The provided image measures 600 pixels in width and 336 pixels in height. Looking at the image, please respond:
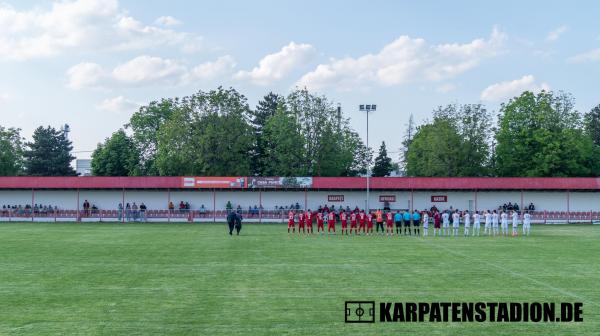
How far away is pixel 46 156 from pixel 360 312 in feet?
287

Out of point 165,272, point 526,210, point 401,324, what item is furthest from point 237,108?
point 401,324

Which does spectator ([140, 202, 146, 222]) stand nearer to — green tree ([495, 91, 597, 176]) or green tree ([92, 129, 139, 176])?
green tree ([92, 129, 139, 176])

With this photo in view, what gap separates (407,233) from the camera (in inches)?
1476

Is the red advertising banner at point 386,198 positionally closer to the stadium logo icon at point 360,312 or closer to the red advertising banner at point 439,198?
A: the red advertising banner at point 439,198

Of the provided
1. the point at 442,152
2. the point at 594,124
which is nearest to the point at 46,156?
the point at 442,152

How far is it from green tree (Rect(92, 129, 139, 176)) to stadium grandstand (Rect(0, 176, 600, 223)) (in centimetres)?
2573

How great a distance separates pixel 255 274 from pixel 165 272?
2.60 metres

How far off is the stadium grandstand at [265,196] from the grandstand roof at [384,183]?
8 cm

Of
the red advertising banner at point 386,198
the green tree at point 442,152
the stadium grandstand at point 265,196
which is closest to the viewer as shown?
the stadium grandstand at point 265,196

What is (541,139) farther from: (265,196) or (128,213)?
(128,213)

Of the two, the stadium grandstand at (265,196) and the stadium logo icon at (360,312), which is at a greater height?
the stadium grandstand at (265,196)

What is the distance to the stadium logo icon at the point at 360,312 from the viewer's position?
11555 millimetres

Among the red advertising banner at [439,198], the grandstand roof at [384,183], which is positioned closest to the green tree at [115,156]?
the grandstand roof at [384,183]

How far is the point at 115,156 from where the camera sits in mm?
83000
